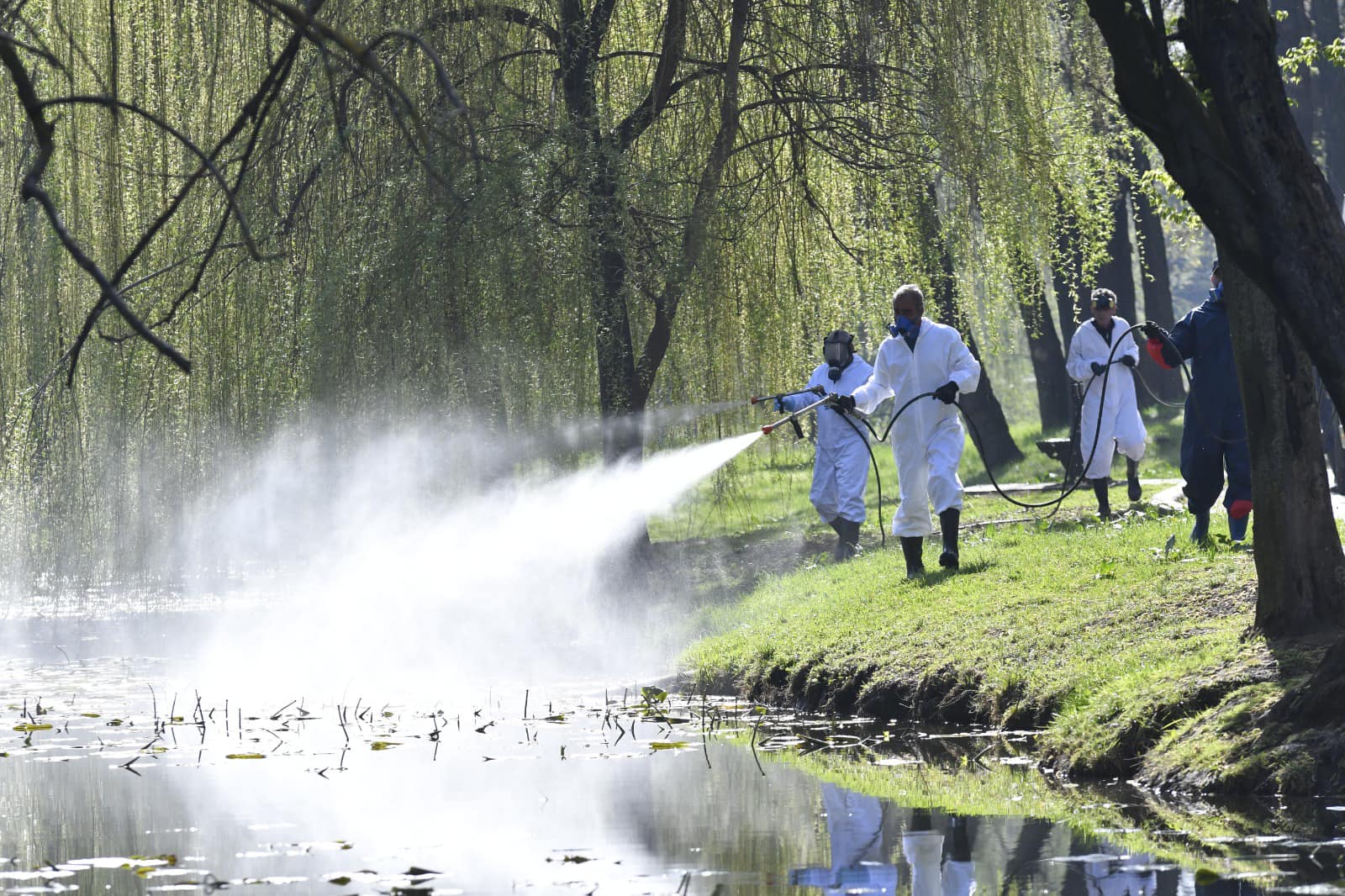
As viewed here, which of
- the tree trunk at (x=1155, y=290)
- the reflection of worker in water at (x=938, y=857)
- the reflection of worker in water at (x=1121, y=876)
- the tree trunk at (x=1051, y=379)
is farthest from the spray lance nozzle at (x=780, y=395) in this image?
the tree trunk at (x=1155, y=290)

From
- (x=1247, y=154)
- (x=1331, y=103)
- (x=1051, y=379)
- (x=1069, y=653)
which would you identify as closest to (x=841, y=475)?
(x=1069, y=653)

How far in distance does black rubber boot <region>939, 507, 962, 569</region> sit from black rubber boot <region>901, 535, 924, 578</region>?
147mm

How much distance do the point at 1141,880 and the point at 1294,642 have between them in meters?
2.67

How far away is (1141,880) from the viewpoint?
524 centimetres

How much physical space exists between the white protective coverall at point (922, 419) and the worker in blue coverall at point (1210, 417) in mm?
1462

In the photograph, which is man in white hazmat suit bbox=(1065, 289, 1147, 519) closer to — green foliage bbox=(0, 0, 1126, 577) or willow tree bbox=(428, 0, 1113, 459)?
green foliage bbox=(0, 0, 1126, 577)

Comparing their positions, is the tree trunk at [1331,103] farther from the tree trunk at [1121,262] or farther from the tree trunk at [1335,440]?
the tree trunk at [1335,440]

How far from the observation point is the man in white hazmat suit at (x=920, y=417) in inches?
483

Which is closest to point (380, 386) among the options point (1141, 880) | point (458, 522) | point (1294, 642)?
point (458, 522)

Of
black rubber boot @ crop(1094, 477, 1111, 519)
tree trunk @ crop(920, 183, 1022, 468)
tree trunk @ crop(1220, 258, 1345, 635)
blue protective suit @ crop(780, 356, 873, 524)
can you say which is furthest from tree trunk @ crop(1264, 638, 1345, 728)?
blue protective suit @ crop(780, 356, 873, 524)

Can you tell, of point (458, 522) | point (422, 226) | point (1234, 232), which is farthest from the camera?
point (458, 522)

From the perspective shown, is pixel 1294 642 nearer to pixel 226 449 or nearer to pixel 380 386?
Answer: pixel 380 386

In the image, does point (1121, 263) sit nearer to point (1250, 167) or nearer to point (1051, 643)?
point (1051, 643)

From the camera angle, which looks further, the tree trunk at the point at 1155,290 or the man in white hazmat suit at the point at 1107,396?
the tree trunk at the point at 1155,290
